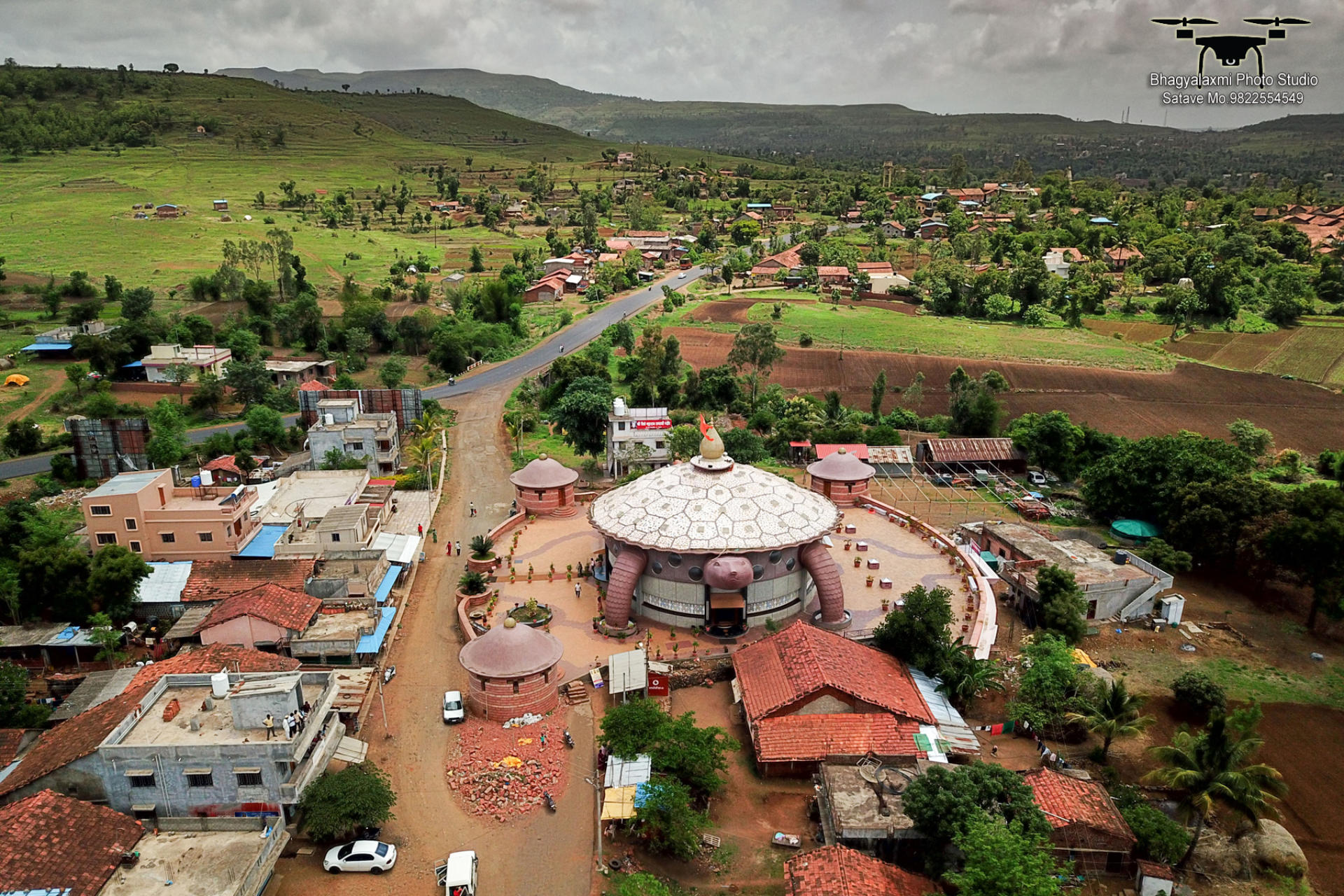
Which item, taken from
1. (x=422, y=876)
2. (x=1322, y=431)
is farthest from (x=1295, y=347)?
(x=422, y=876)

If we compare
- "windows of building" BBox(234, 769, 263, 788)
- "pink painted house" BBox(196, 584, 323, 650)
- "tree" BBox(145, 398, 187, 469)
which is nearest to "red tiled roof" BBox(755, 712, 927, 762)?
"windows of building" BBox(234, 769, 263, 788)

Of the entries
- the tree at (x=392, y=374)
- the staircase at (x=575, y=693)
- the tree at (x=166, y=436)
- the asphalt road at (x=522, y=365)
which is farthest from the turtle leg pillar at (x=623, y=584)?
the tree at (x=392, y=374)

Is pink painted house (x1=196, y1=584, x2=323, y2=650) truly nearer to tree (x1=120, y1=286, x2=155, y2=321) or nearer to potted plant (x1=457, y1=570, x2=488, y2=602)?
potted plant (x1=457, y1=570, x2=488, y2=602)

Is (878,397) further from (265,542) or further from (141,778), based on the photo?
(141,778)

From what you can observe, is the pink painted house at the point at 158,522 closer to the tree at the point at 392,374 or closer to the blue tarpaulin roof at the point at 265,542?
the blue tarpaulin roof at the point at 265,542

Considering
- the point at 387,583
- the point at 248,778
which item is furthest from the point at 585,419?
the point at 248,778
